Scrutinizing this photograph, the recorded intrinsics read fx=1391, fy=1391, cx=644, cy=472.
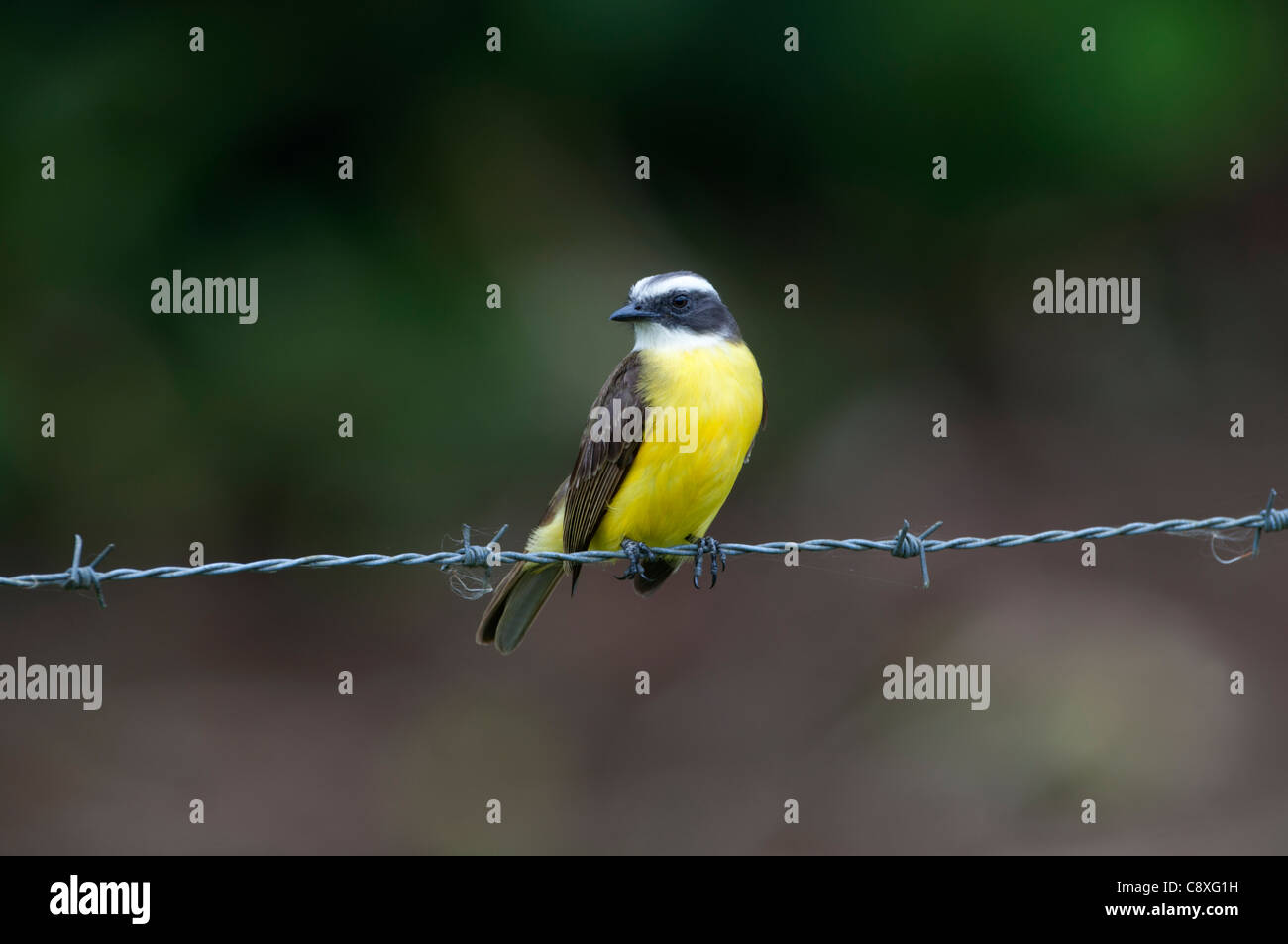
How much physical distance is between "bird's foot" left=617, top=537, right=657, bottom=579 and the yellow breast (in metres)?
0.08

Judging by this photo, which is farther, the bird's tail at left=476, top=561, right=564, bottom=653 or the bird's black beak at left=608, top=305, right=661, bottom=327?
the bird's black beak at left=608, top=305, right=661, bottom=327

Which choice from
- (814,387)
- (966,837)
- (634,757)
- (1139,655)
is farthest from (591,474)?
(814,387)

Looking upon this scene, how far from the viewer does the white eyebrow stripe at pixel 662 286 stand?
19.0 feet

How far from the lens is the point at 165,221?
1154 cm

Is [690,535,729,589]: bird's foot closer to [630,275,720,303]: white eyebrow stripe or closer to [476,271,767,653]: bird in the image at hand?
[476,271,767,653]: bird

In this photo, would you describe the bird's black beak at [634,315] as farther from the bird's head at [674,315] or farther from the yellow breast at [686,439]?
the yellow breast at [686,439]

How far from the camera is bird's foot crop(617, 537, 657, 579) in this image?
550 centimetres

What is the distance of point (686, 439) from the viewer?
5.43 m

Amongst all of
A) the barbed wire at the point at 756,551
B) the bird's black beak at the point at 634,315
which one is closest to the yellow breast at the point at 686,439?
the bird's black beak at the point at 634,315

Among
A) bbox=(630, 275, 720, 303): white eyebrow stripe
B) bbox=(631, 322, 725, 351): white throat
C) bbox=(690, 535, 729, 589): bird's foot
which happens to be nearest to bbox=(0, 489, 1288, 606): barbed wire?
bbox=(690, 535, 729, 589): bird's foot

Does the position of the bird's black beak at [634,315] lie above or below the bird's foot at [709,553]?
above

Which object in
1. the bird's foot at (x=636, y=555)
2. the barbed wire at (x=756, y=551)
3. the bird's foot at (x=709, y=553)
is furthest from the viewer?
the bird's foot at (x=636, y=555)

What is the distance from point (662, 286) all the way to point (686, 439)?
A: 0.75 metres

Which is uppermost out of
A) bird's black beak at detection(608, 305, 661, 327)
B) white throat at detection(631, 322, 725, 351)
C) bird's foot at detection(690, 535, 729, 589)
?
bird's black beak at detection(608, 305, 661, 327)
